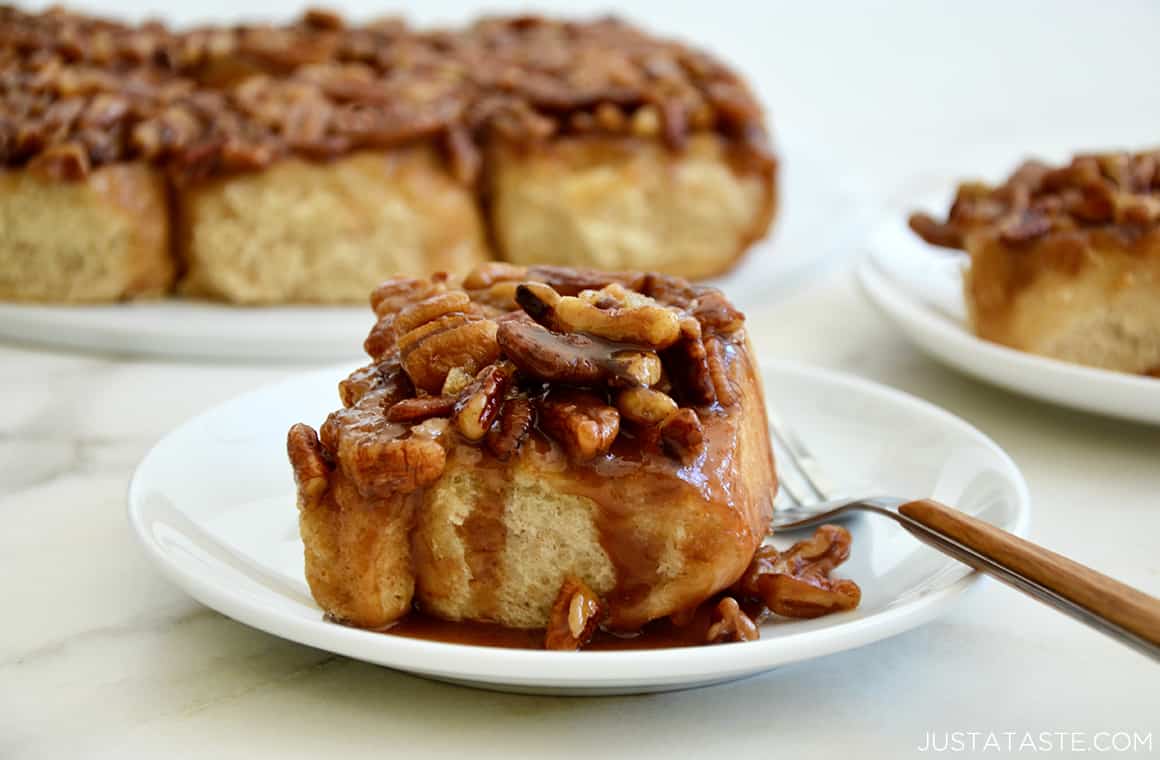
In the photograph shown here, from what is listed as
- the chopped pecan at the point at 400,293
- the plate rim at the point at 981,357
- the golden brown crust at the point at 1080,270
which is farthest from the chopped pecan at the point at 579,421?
the golden brown crust at the point at 1080,270

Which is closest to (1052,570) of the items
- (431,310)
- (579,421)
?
(579,421)

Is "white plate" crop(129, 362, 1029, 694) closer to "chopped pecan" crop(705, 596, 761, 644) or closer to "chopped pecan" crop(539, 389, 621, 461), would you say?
"chopped pecan" crop(705, 596, 761, 644)

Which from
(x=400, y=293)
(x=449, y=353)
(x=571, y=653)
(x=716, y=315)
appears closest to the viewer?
(x=571, y=653)

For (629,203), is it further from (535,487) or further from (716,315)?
(535,487)

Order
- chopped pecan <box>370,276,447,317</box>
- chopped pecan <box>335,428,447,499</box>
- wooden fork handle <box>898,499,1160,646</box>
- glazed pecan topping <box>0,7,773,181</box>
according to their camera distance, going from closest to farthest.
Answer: wooden fork handle <box>898,499,1160,646</box> < chopped pecan <box>335,428,447,499</box> < chopped pecan <box>370,276,447,317</box> < glazed pecan topping <box>0,7,773,181</box>

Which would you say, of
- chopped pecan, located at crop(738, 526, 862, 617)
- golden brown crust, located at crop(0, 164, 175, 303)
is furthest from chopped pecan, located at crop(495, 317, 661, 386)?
golden brown crust, located at crop(0, 164, 175, 303)

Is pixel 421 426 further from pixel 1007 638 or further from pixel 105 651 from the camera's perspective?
pixel 1007 638
